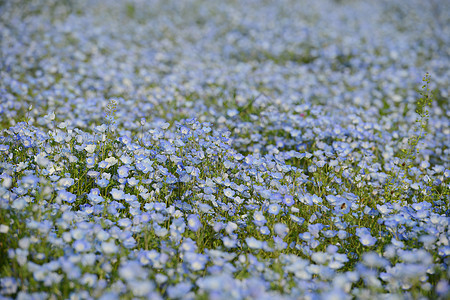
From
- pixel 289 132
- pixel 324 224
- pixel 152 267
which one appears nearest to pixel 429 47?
pixel 289 132

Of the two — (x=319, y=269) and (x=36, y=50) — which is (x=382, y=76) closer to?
(x=319, y=269)

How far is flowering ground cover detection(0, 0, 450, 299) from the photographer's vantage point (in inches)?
85.4

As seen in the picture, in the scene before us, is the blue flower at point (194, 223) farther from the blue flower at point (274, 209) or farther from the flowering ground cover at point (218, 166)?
the blue flower at point (274, 209)

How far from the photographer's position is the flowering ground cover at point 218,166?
7.12 feet

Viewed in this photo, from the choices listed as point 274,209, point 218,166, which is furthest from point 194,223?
point 218,166

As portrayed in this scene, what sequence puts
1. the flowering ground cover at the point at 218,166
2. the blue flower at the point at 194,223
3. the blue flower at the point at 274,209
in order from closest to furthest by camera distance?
the flowering ground cover at the point at 218,166 < the blue flower at the point at 194,223 < the blue flower at the point at 274,209

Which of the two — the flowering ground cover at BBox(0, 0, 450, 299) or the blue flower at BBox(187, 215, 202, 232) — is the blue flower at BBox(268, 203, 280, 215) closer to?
the flowering ground cover at BBox(0, 0, 450, 299)

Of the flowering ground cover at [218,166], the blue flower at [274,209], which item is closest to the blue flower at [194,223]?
the flowering ground cover at [218,166]

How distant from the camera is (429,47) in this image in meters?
7.90

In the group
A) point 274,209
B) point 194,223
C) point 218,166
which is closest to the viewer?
point 194,223

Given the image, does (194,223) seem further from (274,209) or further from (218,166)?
(218,166)

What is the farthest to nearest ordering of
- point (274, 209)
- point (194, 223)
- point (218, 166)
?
point (218, 166), point (274, 209), point (194, 223)

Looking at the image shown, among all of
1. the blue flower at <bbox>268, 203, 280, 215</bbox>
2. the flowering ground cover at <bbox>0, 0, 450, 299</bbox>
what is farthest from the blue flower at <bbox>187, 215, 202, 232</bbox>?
the blue flower at <bbox>268, 203, 280, 215</bbox>

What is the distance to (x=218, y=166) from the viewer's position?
3.33 meters
